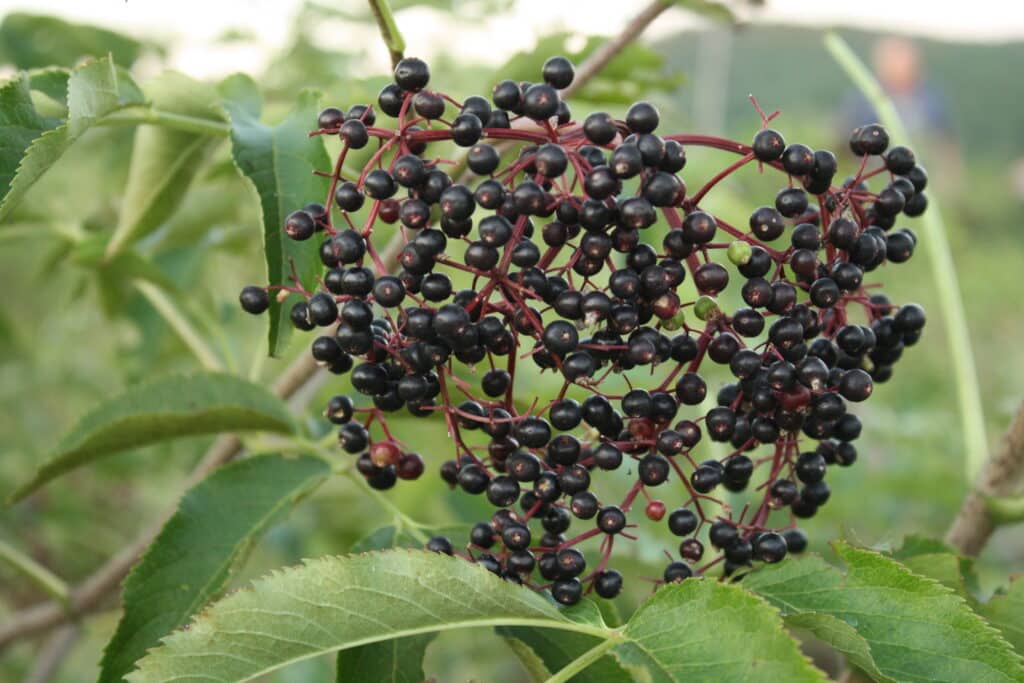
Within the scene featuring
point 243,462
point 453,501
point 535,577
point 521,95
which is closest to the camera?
point 521,95

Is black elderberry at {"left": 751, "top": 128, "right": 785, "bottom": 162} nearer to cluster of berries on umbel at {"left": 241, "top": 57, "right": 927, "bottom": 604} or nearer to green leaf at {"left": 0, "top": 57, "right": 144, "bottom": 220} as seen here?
cluster of berries on umbel at {"left": 241, "top": 57, "right": 927, "bottom": 604}

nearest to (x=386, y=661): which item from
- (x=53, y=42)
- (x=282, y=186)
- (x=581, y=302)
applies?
(x=581, y=302)

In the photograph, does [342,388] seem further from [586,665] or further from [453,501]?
[586,665]

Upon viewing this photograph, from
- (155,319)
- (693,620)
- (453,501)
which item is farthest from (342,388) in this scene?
(693,620)

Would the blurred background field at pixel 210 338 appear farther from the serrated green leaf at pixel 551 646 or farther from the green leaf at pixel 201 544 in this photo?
the serrated green leaf at pixel 551 646

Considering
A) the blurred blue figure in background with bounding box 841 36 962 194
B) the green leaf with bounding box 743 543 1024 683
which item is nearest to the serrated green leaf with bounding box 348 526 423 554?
the green leaf with bounding box 743 543 1024 683

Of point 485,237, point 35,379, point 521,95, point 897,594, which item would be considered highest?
point 521,95
